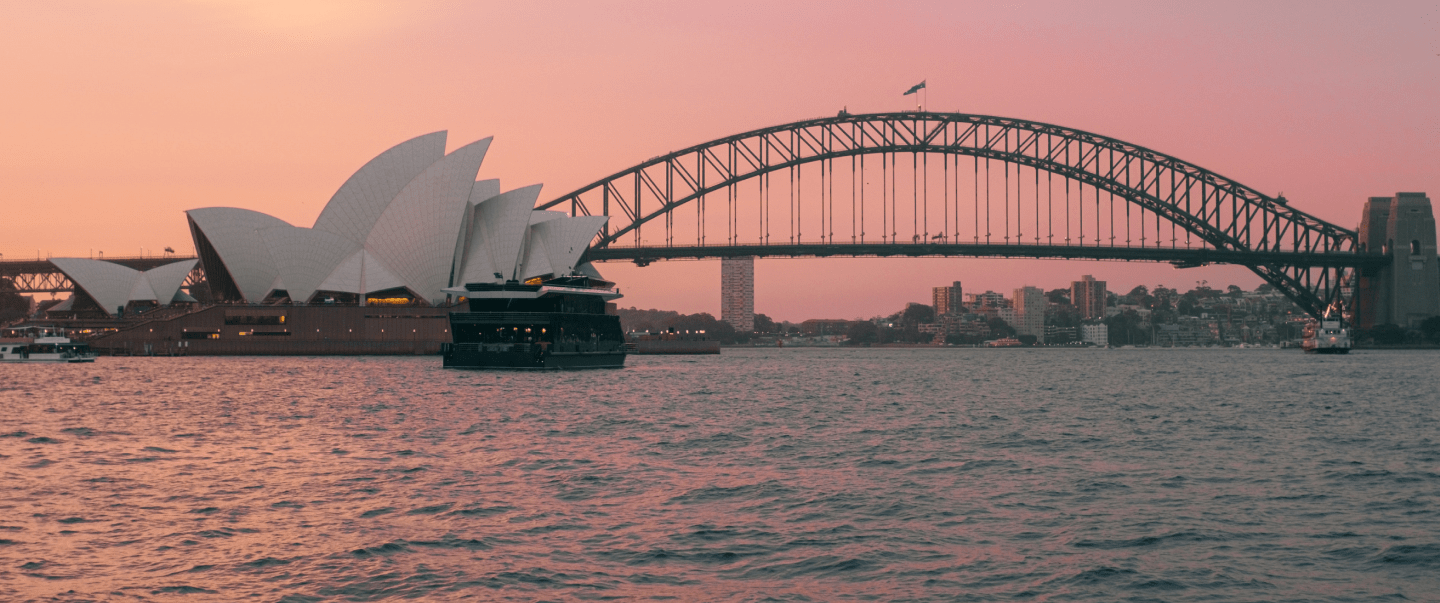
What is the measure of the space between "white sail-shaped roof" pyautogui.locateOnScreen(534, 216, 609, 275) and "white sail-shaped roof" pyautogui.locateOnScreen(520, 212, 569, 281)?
38 cm

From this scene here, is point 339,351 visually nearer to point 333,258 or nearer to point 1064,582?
point 333,258

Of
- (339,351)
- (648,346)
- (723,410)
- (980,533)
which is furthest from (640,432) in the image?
(648,346)

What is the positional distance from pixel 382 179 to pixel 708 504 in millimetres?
79896

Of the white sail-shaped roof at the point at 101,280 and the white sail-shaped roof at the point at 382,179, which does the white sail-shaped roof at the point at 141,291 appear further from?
the white sail-shaped roof at the point at 382,179

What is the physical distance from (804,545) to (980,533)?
92.1 inches

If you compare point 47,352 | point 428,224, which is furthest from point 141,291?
point 428,224

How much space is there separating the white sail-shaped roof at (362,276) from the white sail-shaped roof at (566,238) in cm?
1306

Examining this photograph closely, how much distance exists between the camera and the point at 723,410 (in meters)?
35.1

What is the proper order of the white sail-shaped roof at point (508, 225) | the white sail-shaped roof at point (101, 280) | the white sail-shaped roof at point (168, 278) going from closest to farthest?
the white sail-shaped roof at point (508, 225) → the white sail-shaped roof at point (101, 280) → the white sail-shaped roof at point (168, 278)

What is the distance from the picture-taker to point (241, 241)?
97.8m

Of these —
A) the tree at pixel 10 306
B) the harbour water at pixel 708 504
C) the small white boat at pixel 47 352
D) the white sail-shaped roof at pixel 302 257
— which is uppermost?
the white sail-shaped roof at pixel 302 257

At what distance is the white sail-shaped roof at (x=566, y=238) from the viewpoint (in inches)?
3944

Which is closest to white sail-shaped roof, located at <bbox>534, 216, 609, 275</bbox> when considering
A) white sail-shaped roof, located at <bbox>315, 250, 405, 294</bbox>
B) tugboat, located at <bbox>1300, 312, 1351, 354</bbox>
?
white sail-shaped roof, located at <bbox>315, 250, 405, 294</bbox>

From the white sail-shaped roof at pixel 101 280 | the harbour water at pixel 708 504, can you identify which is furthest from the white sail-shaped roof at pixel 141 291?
the harbour water at pixel 708 504
